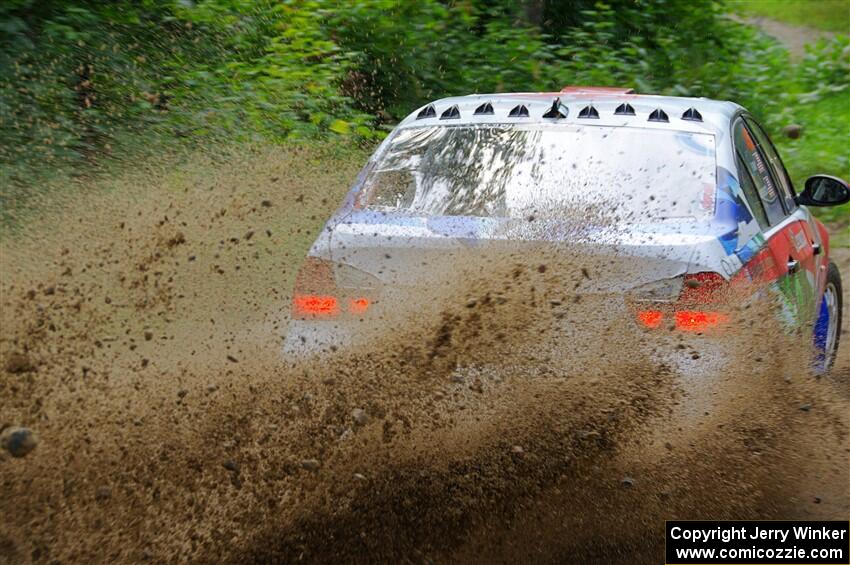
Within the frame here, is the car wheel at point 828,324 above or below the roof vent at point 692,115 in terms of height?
below

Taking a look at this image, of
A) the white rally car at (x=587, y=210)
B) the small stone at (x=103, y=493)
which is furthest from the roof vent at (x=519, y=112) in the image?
the small stone at (x=103, y=493)

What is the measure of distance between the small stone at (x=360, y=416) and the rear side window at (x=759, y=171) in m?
2.25

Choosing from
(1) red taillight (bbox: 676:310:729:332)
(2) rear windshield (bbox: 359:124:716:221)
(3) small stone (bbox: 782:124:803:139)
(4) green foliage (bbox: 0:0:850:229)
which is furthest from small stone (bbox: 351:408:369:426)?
(3) small stone (bbox: 782:124:803:139)

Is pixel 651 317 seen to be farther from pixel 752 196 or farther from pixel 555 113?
pixel 555 113

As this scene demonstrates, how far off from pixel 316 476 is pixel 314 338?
656 mm

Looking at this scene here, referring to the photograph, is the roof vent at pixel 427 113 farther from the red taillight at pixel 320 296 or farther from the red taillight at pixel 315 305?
the red taillight at pixel 315 305

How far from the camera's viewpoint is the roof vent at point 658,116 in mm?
4961

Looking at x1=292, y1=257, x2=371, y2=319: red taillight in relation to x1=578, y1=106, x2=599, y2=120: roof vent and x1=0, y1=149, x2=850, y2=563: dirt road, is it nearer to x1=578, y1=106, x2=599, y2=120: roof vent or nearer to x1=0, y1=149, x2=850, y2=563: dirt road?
x1=0, y1=149, x2=850, y2=563: dirt road

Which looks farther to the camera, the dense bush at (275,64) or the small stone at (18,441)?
the dense bush at (275,64)

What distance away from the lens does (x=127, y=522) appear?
11.7 ft

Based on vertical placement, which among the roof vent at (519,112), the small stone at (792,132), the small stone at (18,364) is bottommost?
the small stone at (792,132)

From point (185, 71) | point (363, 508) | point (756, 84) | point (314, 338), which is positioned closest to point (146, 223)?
point (314, 338)

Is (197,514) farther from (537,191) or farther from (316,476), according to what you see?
(537,191)

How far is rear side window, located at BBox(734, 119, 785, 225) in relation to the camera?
506cm
